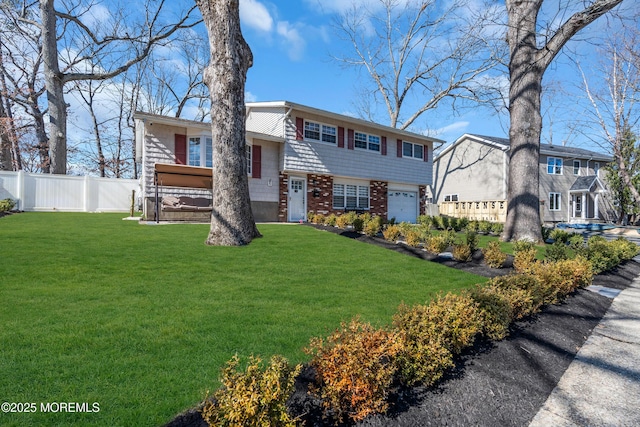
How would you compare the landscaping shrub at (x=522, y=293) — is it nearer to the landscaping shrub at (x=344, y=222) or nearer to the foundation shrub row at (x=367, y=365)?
the foundation shrub row at (x=367, y=365)

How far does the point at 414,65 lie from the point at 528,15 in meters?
15.6

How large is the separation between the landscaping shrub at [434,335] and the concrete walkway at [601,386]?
62 centimetres

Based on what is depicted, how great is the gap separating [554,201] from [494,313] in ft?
85.9

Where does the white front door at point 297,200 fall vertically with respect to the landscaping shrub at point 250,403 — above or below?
above

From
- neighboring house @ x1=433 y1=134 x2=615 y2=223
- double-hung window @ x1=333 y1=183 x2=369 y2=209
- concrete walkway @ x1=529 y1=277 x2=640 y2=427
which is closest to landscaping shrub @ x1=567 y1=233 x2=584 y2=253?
concrete walkway @ x1=529 y1=277 x2=640 y2=427

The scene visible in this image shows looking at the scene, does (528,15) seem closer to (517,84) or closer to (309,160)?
(517,84)

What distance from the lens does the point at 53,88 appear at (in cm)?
1407

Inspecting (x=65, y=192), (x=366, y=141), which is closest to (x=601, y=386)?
(x=366, y=141)

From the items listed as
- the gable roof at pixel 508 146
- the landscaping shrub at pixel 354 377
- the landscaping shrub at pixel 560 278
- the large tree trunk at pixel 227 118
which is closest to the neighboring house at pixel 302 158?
the large tree trunk at pixel 227 118

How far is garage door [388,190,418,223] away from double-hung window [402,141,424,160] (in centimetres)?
217

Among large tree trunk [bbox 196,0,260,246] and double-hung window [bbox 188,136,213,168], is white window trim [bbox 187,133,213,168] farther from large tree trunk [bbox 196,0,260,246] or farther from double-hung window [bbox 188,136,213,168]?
large tree trunk [bbox 196,0,260,246]

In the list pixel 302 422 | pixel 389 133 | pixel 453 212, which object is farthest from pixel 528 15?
pixel 453 212

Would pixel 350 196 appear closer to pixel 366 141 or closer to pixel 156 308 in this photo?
pixel 366 141

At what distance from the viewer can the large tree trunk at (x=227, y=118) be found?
6.94 metres
